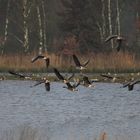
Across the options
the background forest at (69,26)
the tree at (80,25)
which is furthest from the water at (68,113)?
the tree at (80,25)

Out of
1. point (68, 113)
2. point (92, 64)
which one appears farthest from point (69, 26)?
point (68, 113)

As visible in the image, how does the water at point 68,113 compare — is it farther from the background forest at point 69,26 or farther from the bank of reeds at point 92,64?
the background forest at point 69,26

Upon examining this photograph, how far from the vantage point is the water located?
14352 mm

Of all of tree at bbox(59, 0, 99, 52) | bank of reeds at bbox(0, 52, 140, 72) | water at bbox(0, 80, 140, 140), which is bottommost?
water at bbox(0, 80, 140, 140)

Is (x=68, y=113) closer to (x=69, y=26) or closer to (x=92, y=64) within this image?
(x=92, y=64)

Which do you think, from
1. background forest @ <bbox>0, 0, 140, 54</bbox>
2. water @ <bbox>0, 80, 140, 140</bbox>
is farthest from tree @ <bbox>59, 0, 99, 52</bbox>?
water @ <bbox>0, 80, 140, 140</bbox>

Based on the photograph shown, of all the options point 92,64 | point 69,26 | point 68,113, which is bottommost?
point 68,113

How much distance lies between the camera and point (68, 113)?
18609 mm

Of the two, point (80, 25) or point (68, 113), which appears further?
point (80, 25)

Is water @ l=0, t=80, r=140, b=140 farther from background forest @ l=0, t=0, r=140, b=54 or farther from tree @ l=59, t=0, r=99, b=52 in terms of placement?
tree @ l=59, t=0, r=99, b=52

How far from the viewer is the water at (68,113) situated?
1435 centimetres

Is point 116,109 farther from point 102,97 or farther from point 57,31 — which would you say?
point 57,31

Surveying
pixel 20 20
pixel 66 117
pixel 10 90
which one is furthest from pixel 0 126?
pixel 20 20

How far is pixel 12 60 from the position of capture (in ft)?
97.8
